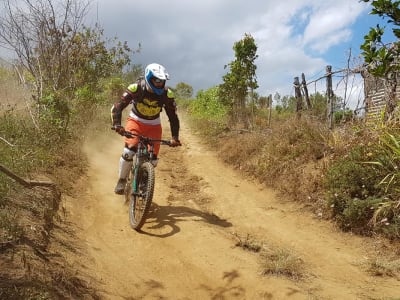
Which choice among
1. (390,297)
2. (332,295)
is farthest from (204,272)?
(390,297)

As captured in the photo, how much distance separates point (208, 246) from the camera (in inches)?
201

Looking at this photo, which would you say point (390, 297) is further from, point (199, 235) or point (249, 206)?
point (249, 206)

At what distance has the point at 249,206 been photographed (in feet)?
23.7

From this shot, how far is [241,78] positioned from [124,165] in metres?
8.31

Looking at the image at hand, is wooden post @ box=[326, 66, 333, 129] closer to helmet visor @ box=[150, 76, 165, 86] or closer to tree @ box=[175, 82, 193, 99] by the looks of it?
helmet visor @ box=[150, 76, 165, 86]

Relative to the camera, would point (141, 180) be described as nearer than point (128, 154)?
Yes

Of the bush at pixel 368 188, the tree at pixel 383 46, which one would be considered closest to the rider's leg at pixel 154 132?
the bush at pixel 368 188

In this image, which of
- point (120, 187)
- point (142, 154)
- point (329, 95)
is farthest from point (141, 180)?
point (329, 95)

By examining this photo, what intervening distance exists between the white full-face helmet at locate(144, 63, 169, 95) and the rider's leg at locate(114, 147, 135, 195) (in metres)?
1.07

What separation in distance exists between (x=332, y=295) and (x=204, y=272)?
4.61 feet

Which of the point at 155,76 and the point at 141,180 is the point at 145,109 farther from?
the point at 141,180

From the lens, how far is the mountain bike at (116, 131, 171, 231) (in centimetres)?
552

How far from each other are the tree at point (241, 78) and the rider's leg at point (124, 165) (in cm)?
750

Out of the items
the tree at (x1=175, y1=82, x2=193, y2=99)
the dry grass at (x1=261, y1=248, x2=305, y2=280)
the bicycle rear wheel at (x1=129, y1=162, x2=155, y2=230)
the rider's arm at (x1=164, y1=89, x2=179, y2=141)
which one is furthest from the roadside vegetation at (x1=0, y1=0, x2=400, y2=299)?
the tree at (x1=175, y1=82, x2=193, y2=99)
